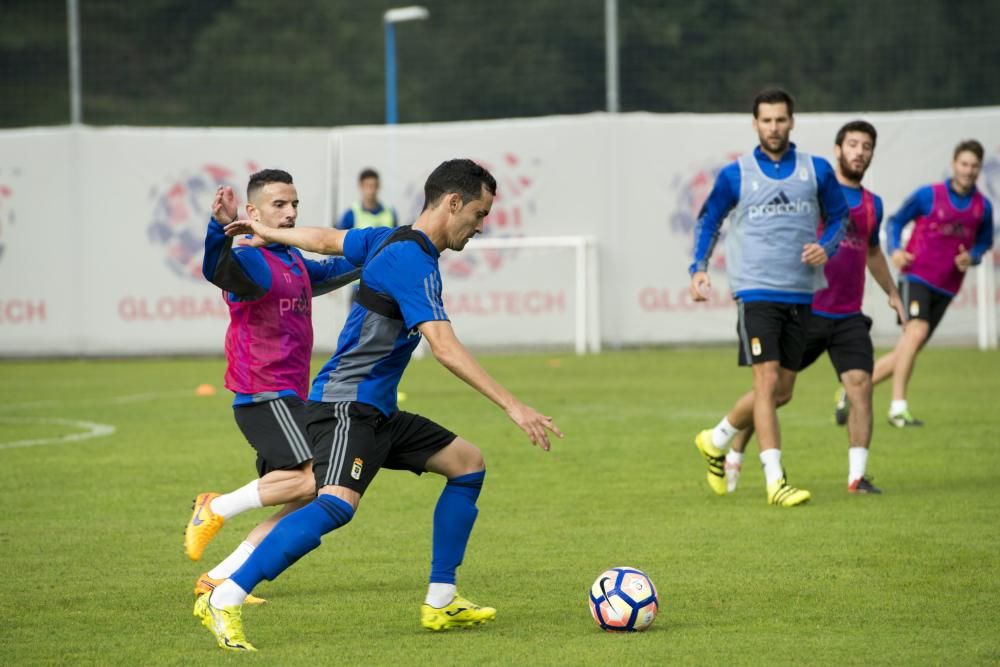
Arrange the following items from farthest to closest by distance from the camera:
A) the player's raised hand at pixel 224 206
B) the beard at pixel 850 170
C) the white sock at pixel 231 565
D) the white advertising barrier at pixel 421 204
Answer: the white advertising barrier at pixel 421 204, the beard at pixel 850 170, the white sock at pixel 231 565, the player's raised hand at pixel 224 206

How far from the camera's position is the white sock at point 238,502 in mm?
6871

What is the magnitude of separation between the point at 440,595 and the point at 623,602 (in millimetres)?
702

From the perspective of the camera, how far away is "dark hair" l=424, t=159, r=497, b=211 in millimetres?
6016

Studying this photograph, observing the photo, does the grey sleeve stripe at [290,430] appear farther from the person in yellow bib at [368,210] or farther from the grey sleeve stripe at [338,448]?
the person in yellow bib at [368,210]

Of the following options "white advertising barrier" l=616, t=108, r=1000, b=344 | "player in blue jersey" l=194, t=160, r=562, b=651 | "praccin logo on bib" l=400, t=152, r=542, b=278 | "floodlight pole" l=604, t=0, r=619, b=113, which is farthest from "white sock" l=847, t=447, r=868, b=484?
"floodlight pole" l=604, t=0, r=619, b=113

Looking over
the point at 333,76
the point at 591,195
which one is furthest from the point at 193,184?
the point at 333,76

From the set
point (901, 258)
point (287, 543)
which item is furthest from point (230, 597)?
point (901, 258)

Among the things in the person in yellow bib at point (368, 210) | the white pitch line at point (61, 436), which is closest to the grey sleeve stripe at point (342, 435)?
the white pitch line at point (61, 436)

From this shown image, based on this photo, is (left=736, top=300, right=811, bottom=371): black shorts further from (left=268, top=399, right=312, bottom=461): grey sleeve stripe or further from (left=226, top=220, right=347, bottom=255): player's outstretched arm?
(left=226, top=220, right=347, bottom=255): player's outstretched arm

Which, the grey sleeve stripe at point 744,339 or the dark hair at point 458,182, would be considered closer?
the dark hair at point 458,182

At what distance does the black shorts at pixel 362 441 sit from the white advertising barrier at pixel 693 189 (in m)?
15.2

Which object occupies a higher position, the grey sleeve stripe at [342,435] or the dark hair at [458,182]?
the dark hair at [458,182]

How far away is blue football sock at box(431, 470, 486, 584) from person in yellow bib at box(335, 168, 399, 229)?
1075 cm

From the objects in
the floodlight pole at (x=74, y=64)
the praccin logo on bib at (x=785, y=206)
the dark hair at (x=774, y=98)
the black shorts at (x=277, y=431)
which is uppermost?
the floodlight pole at (x=74, y=64)
